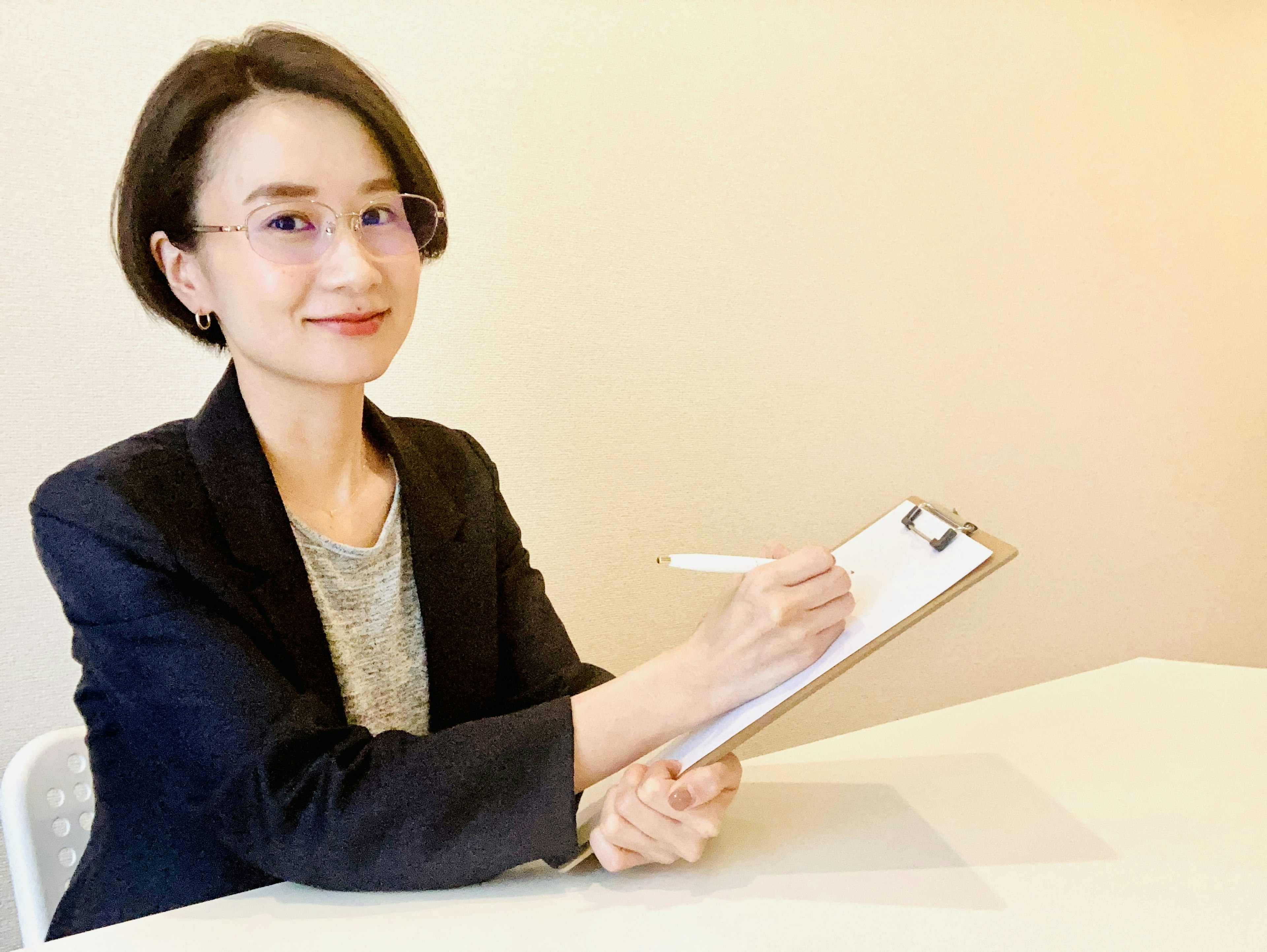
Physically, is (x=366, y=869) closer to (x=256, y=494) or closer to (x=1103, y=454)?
(x=256, y=494)

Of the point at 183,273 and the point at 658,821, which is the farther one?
the point at 183,273

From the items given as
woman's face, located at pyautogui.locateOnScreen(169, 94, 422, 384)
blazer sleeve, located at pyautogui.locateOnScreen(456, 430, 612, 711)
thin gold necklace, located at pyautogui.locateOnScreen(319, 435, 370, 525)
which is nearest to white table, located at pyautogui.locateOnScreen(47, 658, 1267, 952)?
blazer sleeve, located at pyautogui.locateOnScreen(456, 430, 612, 711)

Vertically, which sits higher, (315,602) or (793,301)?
(793,301)

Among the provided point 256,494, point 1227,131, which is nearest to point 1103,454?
point 1227,131

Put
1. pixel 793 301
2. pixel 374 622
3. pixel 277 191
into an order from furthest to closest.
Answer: pixel 793 301, pixel 374 622, pixel 277 191

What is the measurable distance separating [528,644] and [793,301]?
90 centimetres

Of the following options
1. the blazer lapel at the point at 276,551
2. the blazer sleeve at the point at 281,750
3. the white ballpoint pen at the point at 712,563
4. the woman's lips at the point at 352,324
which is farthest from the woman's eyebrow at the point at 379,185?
the white ballpoint pen at the point at 712,563

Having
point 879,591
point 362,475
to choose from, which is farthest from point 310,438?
point 879,591

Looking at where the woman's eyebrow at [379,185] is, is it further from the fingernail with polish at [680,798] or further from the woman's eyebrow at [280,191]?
the fingernail with polish at [680,798]

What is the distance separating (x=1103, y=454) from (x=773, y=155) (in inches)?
37.0

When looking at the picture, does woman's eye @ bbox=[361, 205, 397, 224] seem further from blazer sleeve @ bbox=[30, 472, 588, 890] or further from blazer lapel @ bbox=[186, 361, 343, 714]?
blazer sleeve @ bbox=[30, 472, 588, 890]

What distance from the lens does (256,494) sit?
3.16 feet

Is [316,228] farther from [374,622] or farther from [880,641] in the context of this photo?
[880,641]

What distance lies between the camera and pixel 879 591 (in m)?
0.87
